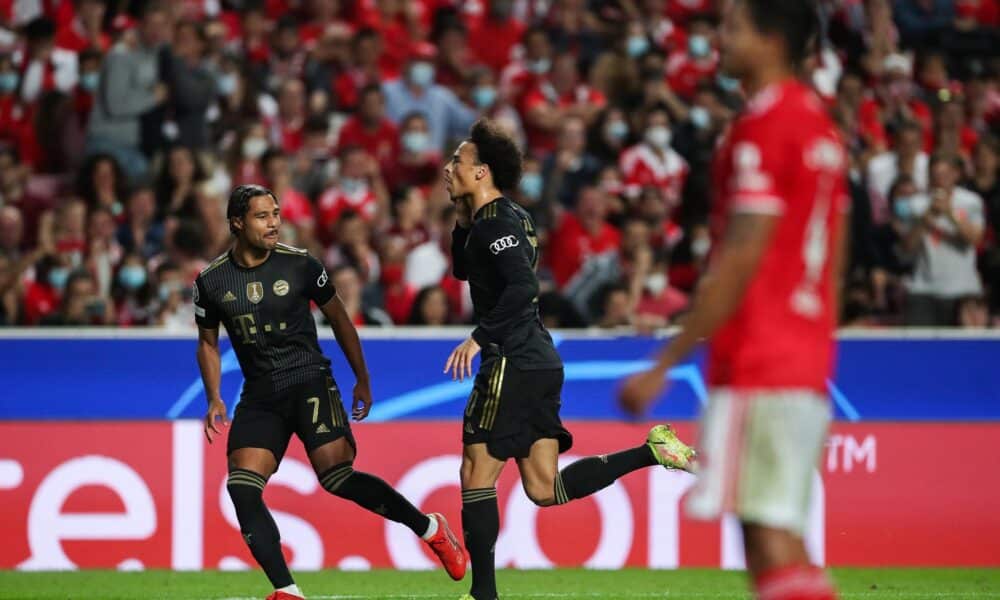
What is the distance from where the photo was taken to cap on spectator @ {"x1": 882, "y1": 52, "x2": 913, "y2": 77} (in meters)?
15.7

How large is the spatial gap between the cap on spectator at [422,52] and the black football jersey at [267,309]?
7.94m

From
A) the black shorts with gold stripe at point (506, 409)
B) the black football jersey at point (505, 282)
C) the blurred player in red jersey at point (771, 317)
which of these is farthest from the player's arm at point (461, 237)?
the blurred player in red jersey at point (771, 317)

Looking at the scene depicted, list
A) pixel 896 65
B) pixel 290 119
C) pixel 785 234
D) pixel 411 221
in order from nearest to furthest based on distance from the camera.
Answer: pixel 785 234
pixel 411 221
pixel 290 119
pixel 896 65

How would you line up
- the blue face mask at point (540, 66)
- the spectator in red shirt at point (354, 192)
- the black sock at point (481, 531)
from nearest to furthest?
the black sock at point (481, 531), the spectator in red shirt at point (354, 192), the blue face mask at point (540, 66)

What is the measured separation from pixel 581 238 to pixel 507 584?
4.58 meters

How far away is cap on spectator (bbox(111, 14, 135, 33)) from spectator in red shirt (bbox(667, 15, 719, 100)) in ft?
17.2

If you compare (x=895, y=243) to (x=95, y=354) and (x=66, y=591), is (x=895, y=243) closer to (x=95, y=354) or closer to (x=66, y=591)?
(x=95, y=354)

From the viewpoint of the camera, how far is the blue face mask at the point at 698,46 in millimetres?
16016

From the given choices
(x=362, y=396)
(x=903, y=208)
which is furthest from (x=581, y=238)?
(x=362, y=396)

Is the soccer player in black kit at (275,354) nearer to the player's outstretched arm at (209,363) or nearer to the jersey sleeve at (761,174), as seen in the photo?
the player's outstretched arm at (209,363)

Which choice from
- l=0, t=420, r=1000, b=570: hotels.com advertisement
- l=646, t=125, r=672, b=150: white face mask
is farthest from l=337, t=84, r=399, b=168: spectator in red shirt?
l=0, t=420, r=1000, b=570: hotels.com advertisement

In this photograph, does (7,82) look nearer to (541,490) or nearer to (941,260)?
(941,260)

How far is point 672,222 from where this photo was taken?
14.1 metres

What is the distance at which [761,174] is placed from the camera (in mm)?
4293
